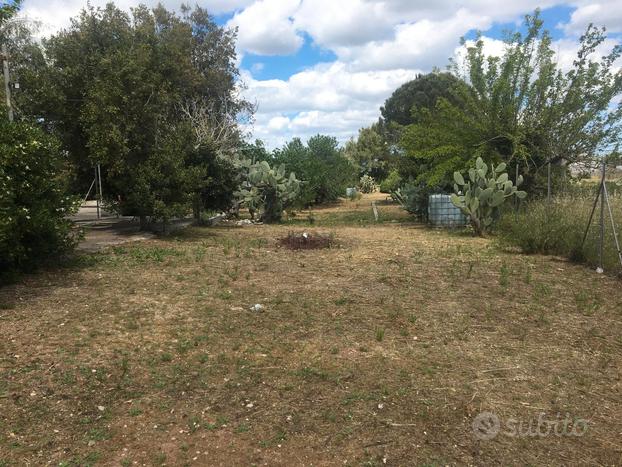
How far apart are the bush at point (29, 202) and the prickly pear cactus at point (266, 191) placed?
8.96 metres

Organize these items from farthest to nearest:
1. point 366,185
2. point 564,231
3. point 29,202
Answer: point 366,185 < point 564,231 < point 29,202

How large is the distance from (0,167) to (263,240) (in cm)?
612

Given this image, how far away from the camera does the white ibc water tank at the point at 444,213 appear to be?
15129 millimetres

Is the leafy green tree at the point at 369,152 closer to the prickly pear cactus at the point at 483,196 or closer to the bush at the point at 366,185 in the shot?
the bush at the point at 366,185

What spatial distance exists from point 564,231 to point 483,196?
3.38 meters

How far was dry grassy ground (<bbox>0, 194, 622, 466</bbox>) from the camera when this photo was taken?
9.69 ft

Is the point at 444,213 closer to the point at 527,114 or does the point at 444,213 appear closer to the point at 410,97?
the point at 527,114

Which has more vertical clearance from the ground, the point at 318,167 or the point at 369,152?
the point at 369,152

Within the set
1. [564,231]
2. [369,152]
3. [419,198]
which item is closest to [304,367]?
[564,231]

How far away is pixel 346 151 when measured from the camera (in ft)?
164

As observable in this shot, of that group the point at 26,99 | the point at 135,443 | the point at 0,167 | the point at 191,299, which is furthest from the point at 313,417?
the point at 26,99

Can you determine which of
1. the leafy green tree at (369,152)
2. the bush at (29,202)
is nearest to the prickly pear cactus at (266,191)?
the bush at (29,202)

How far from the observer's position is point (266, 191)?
16422 mm

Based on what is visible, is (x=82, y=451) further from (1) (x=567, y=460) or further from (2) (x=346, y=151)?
(2) (x=346, y=151)
